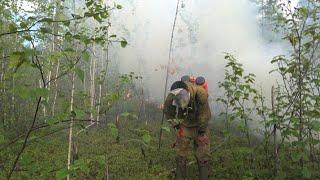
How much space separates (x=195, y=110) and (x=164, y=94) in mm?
5620

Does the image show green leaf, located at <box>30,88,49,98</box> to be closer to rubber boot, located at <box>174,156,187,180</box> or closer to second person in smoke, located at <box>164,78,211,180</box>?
second person in smoke, located at <box>164,78,211,180</box>

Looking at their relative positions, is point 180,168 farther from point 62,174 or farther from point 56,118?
point 62,174

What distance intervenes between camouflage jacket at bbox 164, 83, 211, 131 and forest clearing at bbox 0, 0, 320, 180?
0.07 ft

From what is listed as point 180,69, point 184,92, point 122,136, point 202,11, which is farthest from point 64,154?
point 202,11

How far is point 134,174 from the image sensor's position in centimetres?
919

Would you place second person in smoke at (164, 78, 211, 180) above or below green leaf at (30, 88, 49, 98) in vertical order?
below

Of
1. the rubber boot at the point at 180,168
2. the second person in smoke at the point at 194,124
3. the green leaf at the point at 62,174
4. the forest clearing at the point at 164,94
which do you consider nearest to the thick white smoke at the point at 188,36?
the forest clearing at the point at 164,94

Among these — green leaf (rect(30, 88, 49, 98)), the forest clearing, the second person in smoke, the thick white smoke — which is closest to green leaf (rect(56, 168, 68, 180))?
the forest clearing

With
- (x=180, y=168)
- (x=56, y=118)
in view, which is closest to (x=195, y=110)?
(x=180, y=168)

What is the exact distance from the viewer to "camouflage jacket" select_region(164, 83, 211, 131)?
742 cm

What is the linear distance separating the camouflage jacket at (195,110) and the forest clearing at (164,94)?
2 cm

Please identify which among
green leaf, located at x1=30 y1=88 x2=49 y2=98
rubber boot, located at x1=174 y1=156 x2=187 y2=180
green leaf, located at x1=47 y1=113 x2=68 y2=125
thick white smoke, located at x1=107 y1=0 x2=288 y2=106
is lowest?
rubber boot, located at x1=174 y1=156 x2=187 y2=180

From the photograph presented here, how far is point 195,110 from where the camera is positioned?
306 inches

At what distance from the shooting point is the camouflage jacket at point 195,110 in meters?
7.42
